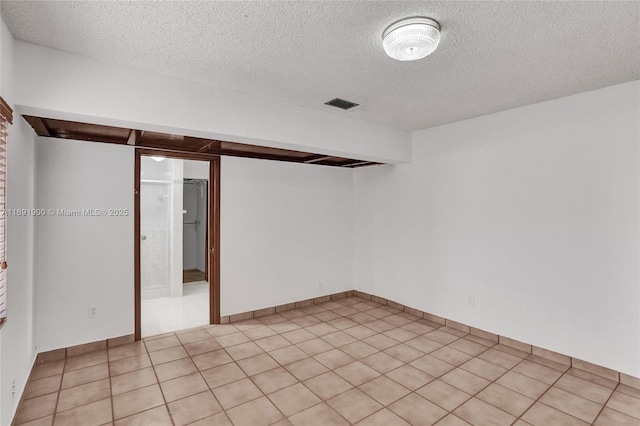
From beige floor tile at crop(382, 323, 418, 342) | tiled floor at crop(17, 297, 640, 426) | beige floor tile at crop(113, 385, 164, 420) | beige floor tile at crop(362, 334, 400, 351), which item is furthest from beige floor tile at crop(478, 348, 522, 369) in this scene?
beige floor tile at crop(113, 385, 164, 420)

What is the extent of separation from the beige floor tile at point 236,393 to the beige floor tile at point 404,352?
1.39 metres

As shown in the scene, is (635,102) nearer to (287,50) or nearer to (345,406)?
(287,50)

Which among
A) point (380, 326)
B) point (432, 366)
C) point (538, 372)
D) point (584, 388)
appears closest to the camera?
point (584, 388)

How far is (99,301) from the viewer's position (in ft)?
11.0

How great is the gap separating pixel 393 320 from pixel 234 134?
300 cm

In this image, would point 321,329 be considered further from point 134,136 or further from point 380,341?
point 134,136

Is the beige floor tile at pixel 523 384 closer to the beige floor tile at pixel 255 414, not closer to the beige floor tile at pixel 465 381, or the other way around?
the beige floor tile at pixel 465 381

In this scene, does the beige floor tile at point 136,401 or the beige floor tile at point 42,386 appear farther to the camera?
the beige floor tile at point 42,386

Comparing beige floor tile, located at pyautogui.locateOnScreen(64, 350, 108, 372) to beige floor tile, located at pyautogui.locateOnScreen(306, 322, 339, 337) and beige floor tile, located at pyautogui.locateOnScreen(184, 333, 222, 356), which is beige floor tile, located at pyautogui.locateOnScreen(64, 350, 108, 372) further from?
beige floor tile, located at pyautogui.locateOnScreen(306, 322, 339, 337)

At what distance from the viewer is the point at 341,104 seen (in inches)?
128

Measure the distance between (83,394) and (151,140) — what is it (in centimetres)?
227

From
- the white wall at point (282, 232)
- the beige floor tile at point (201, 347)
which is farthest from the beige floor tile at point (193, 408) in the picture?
the white wall at point (282, 232)

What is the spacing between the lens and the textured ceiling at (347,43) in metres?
1.75

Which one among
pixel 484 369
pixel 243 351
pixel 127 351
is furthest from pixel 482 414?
pixel 127 351
